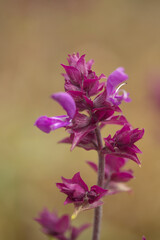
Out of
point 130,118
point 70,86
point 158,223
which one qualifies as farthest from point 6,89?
point 70,86

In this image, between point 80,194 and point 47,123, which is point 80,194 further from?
point 47,123

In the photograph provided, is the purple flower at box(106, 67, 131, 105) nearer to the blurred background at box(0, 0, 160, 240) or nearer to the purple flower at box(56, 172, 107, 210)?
the purple flower at box(56, 172, 107, 210)

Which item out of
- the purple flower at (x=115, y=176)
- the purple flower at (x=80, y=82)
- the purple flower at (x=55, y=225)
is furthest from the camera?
the purple flower at (x=55, y=225)

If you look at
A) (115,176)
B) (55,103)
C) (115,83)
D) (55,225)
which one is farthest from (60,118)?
(55,103)

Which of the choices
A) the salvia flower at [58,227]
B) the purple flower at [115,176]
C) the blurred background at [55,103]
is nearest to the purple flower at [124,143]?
the purple flower at [115,176]

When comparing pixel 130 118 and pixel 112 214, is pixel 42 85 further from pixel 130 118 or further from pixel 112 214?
pixel 112 214

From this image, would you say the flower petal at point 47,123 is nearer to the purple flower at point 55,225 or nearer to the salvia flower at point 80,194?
the salvia flower at point 80,194
